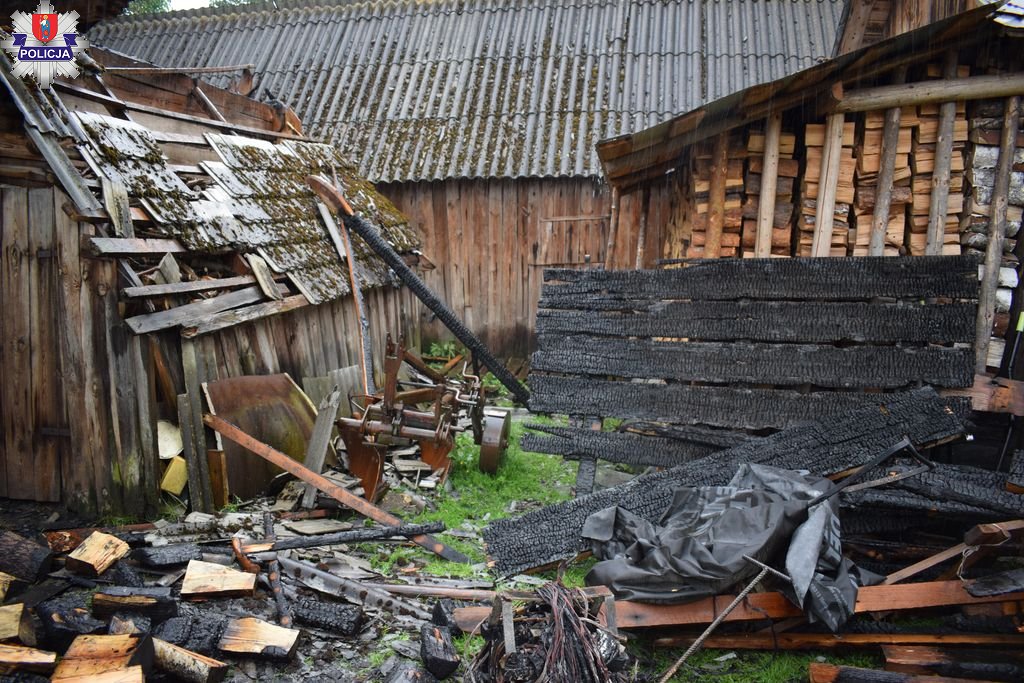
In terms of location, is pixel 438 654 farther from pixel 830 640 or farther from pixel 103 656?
pixel 830 640

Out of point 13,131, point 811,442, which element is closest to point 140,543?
point 13,131

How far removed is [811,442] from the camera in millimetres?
5125

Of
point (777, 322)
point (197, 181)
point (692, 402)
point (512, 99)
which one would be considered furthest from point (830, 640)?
point (512, 99)

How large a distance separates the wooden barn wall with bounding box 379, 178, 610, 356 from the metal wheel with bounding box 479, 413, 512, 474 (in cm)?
473

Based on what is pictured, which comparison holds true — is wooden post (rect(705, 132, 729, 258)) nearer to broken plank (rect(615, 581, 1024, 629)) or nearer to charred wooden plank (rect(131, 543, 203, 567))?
broken plank (rect(615, 581, 1024, 629))

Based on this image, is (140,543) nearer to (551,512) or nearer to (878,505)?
(551,512)

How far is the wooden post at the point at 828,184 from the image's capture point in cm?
604

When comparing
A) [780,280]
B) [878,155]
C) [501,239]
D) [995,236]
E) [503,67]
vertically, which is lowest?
[780,280]

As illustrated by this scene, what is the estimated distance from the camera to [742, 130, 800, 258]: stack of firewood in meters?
6.26

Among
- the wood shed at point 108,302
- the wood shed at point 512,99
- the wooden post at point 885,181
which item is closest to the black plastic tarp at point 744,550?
the wooden post at point 885,181

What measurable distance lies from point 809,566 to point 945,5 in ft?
21.7

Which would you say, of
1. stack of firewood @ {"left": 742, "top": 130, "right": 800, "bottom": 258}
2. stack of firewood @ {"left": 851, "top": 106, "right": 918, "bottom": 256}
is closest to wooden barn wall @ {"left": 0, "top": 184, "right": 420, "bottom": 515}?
stack of firewood @ {"left": 742, "top": 130, "right": 800, "bottom": 258}

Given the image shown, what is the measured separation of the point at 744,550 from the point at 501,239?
8.75 m

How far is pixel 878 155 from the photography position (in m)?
6.02
